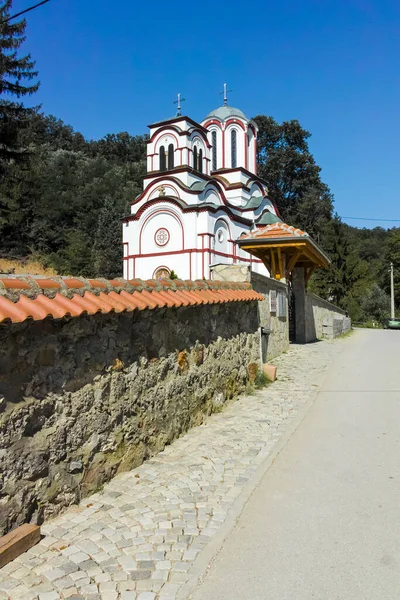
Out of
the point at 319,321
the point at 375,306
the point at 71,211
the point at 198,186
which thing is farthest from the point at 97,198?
the point at 319,321

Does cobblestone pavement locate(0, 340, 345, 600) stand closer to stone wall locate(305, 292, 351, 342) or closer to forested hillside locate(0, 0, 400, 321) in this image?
stone wall locate(305, 292, 351, 342)

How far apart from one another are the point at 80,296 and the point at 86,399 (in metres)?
0.86

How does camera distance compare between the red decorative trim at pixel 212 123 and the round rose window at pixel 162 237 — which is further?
the red decorative trim at pixel 212 123

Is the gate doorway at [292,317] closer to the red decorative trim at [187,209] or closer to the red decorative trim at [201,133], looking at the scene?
the red decorative trim at [187,209]

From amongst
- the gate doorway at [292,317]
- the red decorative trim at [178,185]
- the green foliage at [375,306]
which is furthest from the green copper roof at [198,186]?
the green foliage at [375,306]

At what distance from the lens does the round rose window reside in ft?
100

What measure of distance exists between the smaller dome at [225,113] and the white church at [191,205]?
0.08 metres

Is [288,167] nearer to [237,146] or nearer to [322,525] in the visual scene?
[237,146]

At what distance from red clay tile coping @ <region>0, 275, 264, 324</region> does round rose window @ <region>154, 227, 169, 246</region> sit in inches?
982

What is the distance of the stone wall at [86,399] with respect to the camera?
3137 millimetres

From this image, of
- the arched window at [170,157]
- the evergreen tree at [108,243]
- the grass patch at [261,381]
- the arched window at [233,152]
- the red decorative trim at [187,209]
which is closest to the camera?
the grass patch at [261,381]

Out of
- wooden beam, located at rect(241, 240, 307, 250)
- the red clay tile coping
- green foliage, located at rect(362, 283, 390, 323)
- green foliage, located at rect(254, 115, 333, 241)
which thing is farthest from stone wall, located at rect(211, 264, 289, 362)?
green foliage, located at rect(254, 115, 333, 241)

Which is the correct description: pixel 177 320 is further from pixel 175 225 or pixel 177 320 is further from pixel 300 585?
pixel 175 225

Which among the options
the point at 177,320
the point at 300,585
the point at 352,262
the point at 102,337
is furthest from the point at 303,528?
the point at 352,262
